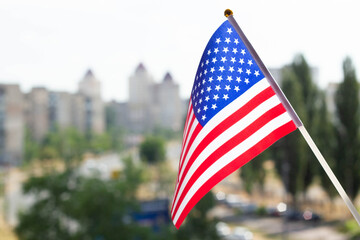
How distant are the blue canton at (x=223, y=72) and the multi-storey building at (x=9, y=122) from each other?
41.2 metres

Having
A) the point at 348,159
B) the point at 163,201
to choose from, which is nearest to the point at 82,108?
the point at 163,201

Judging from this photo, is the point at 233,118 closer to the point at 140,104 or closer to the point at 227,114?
the point at 227,114

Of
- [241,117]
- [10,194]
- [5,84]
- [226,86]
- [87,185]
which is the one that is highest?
[5,84]

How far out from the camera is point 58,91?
189 feet

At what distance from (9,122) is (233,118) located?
42.0 metres

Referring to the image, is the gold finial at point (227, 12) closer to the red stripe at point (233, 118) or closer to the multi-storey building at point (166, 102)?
the red stripe at point (233, 118)

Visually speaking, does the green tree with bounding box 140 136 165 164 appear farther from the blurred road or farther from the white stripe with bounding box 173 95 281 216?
the white stripe with bounding box 173 95 281 216

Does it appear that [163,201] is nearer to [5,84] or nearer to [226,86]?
[226,86]

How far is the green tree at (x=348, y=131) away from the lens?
21.8 meters

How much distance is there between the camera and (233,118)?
148 inches

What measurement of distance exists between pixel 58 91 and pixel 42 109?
371cm

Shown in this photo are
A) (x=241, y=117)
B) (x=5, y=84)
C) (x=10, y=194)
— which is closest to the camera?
(x=241, y=117)

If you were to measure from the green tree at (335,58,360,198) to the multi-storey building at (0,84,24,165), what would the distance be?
1257 inches

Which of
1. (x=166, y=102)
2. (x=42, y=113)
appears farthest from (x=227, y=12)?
(x=166, y=102)
